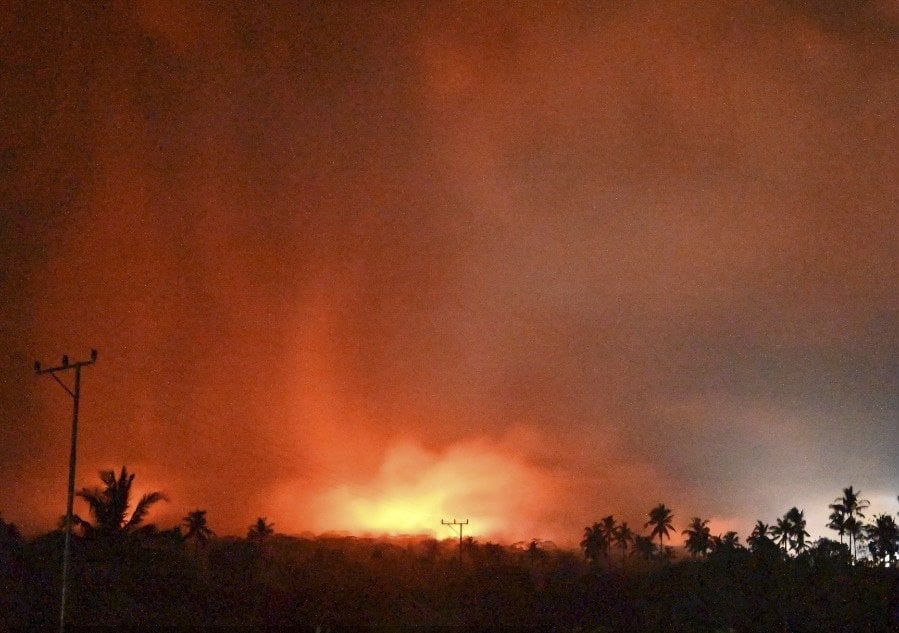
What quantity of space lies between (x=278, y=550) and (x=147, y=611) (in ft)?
130

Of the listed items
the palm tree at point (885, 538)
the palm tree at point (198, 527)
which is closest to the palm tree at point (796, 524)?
the palm tree at point (885, 538)

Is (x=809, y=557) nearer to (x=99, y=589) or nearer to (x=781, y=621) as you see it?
(x=781, y=621)

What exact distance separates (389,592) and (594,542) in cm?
6783

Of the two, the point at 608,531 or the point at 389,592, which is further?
the point at 608,531

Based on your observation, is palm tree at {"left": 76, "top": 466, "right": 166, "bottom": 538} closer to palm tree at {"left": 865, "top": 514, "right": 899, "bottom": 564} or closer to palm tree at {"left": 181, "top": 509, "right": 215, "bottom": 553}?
palm tree at {"left": 181, "top": 509, "right": 215, "bottom": 553}

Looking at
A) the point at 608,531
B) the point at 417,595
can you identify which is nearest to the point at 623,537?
the point at 608,531

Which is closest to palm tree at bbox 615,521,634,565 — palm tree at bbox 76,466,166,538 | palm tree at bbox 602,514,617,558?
palm tree at bbox 602,514,617,558

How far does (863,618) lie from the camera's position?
132 ft

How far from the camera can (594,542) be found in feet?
367

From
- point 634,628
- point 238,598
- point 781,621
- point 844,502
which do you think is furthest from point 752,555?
point 844,502

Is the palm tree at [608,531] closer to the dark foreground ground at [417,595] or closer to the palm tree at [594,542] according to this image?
the palm tree at [594,542]

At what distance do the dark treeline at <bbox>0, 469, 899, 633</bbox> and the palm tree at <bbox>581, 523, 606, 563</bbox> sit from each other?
53132 millimetres

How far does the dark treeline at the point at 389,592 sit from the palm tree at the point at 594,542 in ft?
174

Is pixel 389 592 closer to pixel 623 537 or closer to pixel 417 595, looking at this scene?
pixel 417 595
